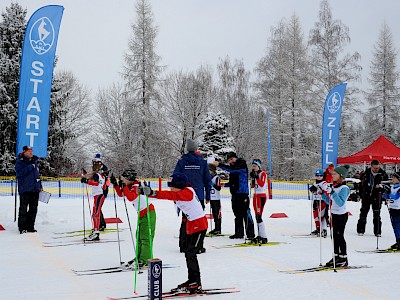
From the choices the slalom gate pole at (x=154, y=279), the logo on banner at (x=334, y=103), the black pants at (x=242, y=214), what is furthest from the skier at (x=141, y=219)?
the logo on banner at (x=334, y=103)

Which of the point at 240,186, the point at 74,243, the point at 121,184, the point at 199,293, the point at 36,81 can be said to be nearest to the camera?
the point at 199,293

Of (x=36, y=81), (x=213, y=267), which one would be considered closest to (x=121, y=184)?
(x=213, y=267)

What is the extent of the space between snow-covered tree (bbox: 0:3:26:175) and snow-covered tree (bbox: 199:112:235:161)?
46.1 ft

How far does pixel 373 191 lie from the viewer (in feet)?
37.9

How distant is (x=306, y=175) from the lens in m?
36.2

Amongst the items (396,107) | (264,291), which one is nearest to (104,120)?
(396,107)

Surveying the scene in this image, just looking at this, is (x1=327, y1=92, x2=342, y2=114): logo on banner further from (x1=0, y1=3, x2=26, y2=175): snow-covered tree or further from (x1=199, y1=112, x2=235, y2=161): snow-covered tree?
(x1=0, y1=3, x2=26, y2=175): snow-covered tree

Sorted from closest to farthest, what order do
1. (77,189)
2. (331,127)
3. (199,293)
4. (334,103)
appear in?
(199,293) → (331,127) → (334,103) → (77,189)

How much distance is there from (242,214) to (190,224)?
15.3ft

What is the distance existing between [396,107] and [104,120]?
83.7 ft

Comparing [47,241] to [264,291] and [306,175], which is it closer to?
[264,291]

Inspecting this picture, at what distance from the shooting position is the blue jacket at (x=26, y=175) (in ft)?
37.2

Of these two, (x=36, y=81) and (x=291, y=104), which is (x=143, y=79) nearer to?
(x=291, y=104)

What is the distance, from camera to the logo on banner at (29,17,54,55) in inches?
509
